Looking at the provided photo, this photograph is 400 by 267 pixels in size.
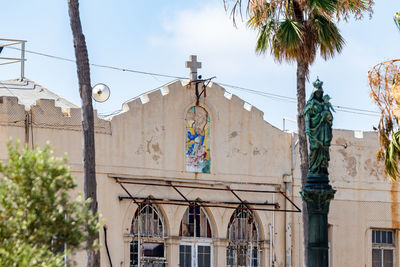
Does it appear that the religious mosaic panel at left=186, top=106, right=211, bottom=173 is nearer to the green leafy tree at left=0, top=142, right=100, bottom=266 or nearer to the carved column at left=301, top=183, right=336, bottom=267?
the carved column at left=301, top=183, right=336, bottom=267

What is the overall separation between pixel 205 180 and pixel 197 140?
4.09 feet

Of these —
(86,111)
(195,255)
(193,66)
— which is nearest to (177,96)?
(193,66)

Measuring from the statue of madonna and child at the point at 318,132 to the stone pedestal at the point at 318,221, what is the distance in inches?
9.8

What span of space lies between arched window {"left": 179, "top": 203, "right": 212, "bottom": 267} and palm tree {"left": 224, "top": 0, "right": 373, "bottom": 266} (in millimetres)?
3862

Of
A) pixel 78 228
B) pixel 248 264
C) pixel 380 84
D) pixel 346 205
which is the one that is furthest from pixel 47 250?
pixel 346 205

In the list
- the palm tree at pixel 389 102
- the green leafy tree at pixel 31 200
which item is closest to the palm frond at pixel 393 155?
the palm tree at pixel 389 102

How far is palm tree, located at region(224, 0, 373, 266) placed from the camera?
28.8m

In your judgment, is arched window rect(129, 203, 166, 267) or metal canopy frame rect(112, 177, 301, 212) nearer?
metal canopy frame rect(112, 177, 301, 212)

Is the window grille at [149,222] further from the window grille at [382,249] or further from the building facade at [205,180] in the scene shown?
the window grille at [382,249]

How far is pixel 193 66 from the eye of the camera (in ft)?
105

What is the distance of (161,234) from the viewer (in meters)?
31.1

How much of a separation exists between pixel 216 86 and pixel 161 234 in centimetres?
495

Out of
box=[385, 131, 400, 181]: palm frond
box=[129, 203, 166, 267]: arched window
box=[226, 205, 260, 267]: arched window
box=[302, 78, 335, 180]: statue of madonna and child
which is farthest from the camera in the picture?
box=[226, 205, 260, 267]: arched window

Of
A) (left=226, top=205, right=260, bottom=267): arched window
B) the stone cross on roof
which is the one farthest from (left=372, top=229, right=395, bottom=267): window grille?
the stone cross on roof
